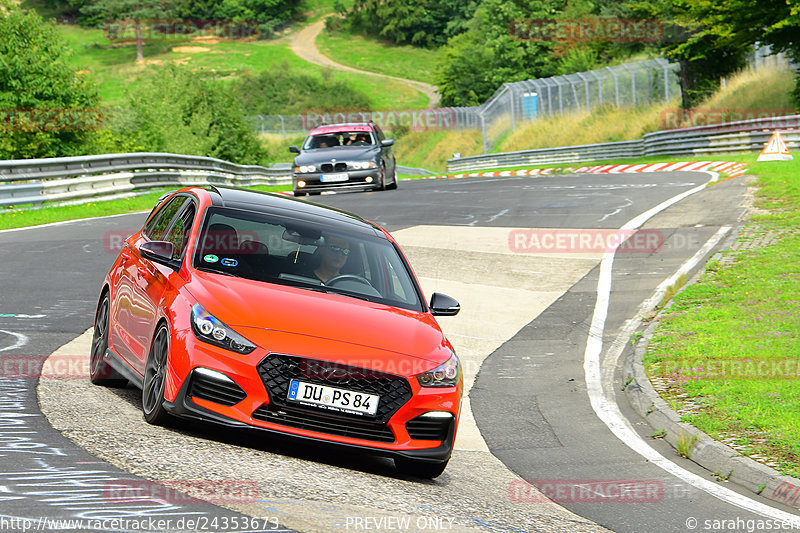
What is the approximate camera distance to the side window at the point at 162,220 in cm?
831

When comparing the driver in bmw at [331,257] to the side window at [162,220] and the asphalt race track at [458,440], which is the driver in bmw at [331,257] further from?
the side window at [162,220]

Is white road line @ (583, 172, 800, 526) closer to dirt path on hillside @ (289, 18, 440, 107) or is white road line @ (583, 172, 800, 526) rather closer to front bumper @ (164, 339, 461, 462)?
front bumper @ (164, 339, 461, 462)

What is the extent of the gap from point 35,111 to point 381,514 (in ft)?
110

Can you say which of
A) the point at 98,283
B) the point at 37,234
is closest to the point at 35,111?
the point at 37,234

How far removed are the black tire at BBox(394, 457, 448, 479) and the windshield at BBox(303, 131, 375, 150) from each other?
2092 centimetres

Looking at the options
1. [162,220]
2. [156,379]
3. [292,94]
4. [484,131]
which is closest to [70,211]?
[162,220]

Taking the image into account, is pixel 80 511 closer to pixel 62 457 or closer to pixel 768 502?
pixel 62 457

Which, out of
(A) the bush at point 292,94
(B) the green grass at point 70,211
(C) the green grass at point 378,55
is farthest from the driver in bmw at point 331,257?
(C) the green grass at point 378,55

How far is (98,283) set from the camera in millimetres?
13461

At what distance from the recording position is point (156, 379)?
261 inches

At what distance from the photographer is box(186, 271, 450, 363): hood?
20.6 feet

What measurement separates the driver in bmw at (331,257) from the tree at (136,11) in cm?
13513

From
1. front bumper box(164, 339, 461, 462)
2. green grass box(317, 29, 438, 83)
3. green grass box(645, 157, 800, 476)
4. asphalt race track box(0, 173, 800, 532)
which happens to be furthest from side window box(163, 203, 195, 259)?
green grass box(317, 29, 438, 83)

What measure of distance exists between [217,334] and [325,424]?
841mm
